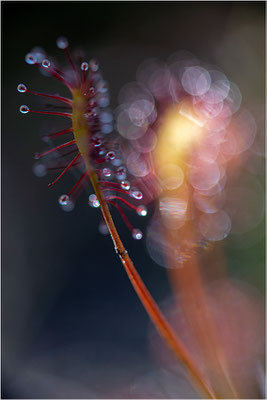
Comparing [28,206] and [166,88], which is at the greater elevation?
[166,88]

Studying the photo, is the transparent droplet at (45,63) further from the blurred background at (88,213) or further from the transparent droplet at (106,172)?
the blurred background at (88,213)

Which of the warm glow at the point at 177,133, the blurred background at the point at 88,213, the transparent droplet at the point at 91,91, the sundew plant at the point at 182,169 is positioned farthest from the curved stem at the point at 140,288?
the blurred background at the point at 88,213

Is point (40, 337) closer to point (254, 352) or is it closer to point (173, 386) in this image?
point (173, 386)

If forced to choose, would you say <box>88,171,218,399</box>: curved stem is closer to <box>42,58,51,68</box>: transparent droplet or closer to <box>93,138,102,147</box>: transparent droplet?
<box>93,138,102,147</box>: transparent droplet

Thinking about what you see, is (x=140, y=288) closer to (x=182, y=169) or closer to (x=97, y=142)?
(x=97, y=142)

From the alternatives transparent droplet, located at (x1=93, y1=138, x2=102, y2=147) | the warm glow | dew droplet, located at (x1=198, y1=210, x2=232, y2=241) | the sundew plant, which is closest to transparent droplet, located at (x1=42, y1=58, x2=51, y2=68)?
the sundew plant

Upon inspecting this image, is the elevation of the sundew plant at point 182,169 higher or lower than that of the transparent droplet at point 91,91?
lower

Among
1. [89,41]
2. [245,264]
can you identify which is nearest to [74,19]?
[89,41]
